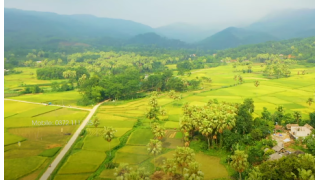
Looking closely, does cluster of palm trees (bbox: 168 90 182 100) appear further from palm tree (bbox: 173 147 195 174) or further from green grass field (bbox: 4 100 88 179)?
palm tree (bbox: 173 147 195 174)

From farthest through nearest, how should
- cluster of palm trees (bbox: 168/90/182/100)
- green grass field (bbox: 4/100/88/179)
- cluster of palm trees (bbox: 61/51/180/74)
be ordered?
cluster of palm trees (bbox: 61/51/180/74), cluster of palm trees (bbox: 168/90/182/100), green grass field (bbox: 4/100/88/179)

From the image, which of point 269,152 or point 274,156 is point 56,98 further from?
point 274,156

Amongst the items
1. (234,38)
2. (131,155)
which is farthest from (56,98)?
(234,38)

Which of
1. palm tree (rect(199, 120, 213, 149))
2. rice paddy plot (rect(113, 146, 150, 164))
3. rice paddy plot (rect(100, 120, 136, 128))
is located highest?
palm tree (rect(199, 120, 213, 149))

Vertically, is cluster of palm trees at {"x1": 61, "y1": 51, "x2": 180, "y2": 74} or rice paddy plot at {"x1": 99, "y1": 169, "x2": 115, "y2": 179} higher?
cluster of palm trees at {"x1": 61, "y1": 51, "x2": 180, "y2": 74}

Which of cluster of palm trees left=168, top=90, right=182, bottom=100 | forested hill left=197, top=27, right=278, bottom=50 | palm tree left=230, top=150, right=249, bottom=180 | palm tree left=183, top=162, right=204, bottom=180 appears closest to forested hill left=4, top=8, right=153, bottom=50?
cluster of palm trees left=168, top=90, right=182, bottom=100

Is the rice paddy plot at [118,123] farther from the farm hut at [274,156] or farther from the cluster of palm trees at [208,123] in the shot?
the farm hut at [274,156]

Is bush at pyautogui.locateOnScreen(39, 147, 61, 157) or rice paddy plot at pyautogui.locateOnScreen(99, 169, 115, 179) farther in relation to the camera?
bush at pyautogui.locateOnScreen(39, 147, 61, 157)
